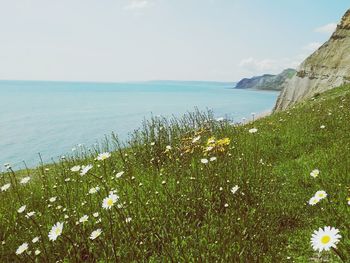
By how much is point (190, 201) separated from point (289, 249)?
5.55 feet

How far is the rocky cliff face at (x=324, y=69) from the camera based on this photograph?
93.5 ft

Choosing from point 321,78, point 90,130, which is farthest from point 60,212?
point 90,130

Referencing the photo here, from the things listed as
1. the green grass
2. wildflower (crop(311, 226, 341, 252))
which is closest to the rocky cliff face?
the green grass

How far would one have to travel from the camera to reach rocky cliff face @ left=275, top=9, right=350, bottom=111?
28.5 meters

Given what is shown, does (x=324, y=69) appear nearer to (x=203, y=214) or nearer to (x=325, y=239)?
(x=203, y=214)

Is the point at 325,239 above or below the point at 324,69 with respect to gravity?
below

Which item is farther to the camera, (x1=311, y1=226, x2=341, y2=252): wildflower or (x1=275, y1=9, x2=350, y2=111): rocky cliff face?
(x1=275, y1=9, x2=350, y2=111): rocky cliff face

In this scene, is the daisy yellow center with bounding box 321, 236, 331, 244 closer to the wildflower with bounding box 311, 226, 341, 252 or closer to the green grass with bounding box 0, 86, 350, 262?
the wildflower with bounding box 311, 226, 341, 252

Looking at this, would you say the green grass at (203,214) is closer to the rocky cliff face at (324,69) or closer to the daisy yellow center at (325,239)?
the daisy yellow center at (325,239)

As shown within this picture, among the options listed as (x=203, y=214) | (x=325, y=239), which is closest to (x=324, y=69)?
(x=203, y=214)

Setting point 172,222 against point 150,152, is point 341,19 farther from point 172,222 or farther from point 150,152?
point 172,222

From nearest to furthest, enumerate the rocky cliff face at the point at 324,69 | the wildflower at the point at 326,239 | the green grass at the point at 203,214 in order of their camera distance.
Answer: the wildflower at the point at 326,239
the green grass at the point at 203,214
the rocky cliff face at the point at 324,69

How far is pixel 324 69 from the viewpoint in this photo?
30266 mm

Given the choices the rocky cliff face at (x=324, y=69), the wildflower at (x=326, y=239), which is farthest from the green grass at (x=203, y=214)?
the rocky cliff face at (x=324, y=69)
